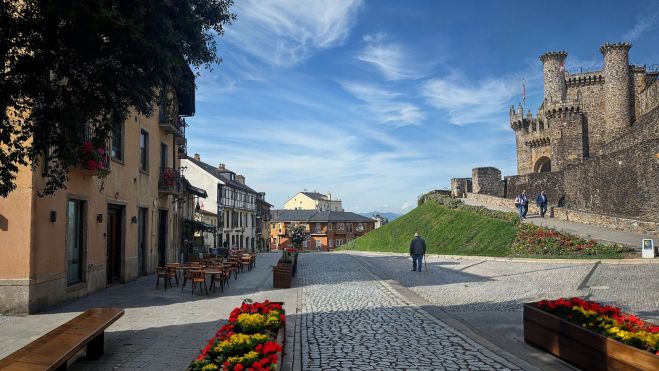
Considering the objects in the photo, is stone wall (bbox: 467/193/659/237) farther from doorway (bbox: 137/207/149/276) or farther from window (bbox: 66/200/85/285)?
window (bbox: 66/200/85/285)

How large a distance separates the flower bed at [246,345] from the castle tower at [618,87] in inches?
1938

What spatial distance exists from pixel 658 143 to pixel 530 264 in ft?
34.0

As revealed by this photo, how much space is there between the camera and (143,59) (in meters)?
7.37

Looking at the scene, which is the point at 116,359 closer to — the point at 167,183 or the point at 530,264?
the point at 167,183

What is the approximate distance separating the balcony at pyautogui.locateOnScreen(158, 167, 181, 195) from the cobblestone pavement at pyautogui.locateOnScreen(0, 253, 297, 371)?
558cm

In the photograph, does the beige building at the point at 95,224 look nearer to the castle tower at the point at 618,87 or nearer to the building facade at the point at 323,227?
the castle tower at the point at 618,87

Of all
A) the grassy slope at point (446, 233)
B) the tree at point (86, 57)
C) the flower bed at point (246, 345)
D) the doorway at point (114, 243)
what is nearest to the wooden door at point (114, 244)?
the doorway at point (114, 243)

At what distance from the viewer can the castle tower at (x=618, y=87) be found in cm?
4638

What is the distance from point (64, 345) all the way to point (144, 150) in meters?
13.9

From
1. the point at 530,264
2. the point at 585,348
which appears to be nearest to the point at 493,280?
the point at 530,264

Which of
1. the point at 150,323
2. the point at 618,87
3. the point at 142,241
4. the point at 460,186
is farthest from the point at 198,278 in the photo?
the point at 618,87

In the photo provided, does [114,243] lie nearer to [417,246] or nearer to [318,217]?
[417,246]

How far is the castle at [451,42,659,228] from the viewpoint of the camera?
92.4 feet

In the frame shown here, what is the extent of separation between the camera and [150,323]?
31.5 ft
